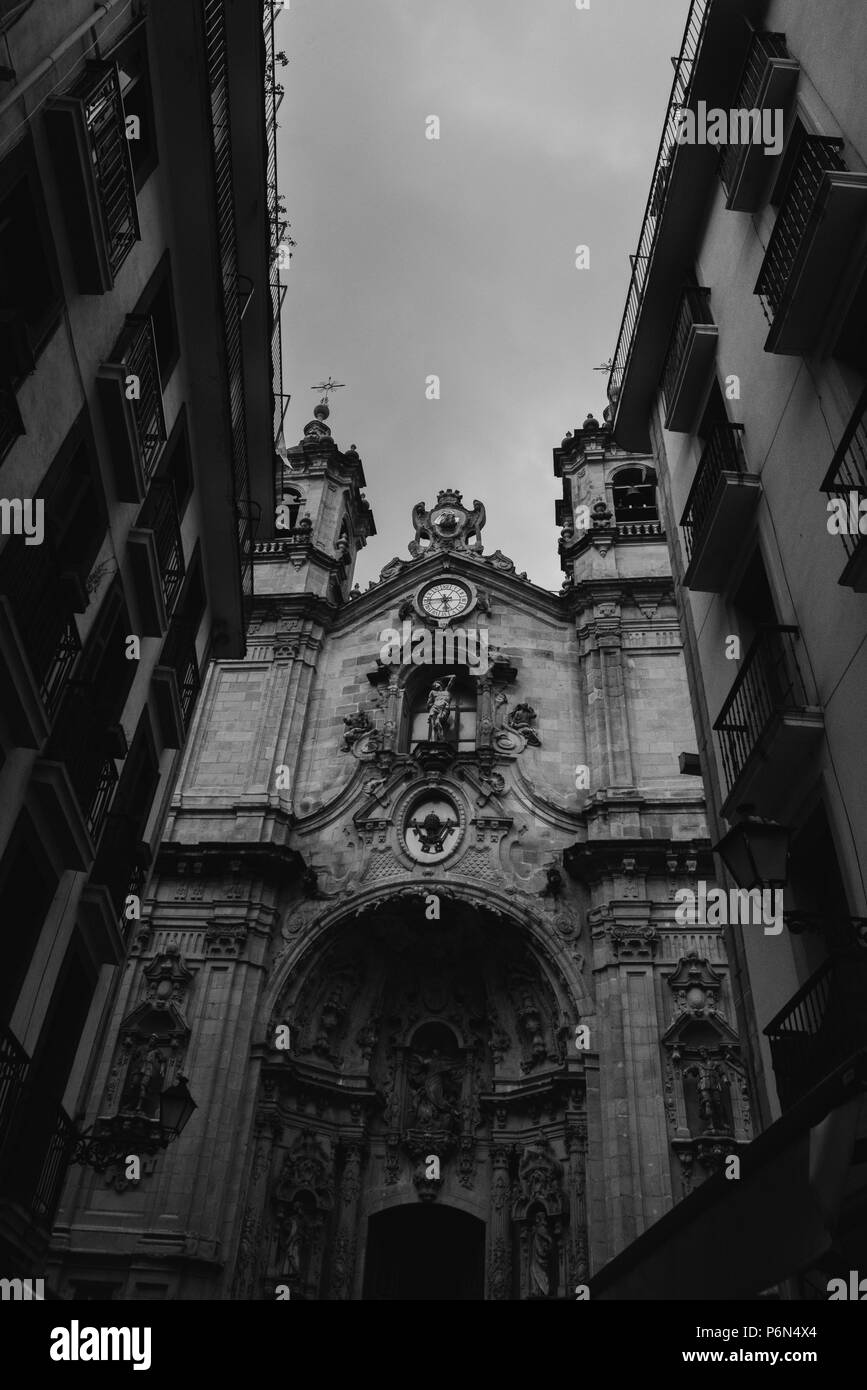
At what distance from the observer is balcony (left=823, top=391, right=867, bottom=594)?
6438mm

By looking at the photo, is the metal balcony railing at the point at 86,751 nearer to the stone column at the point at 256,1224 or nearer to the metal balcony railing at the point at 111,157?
the metal balcony railing at the point at 111,157

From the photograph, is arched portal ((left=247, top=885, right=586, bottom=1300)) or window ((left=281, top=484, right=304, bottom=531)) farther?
window ((left=281, top=484, right=304, bottom=531))

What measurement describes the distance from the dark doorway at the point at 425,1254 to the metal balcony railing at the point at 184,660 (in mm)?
10486

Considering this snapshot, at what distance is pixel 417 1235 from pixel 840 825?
50.8ft

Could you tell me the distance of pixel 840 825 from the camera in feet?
23.7

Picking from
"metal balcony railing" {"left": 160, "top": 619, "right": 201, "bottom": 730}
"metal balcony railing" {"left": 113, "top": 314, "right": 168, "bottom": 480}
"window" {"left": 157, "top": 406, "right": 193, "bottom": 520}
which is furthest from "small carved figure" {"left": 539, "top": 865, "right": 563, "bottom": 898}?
"metal balcony railing" {"left": 113, "top": 314, "right": 168, "bottom": 480}

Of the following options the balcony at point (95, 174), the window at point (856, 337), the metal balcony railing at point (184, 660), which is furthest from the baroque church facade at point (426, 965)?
the balcony at point (95, 174)

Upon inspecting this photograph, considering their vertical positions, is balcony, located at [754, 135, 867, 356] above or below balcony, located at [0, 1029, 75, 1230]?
above

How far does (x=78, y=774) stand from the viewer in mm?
9734

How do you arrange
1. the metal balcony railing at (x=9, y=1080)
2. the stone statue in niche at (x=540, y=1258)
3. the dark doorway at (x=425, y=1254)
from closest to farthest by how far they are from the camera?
the metal balcony railing at (x=9, y=1080), the stone statue in niche at (x=540, y=1258), the dark doorway at (x=425, y=1254)

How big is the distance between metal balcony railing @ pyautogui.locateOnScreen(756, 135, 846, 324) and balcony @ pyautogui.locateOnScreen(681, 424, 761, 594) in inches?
52.9

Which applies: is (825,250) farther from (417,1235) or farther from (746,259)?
(417,1235)

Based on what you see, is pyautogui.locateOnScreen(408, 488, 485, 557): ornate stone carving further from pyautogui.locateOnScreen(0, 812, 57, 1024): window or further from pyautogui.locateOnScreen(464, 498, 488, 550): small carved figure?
pyautogui.locateOnScreen(0, 812, 57, 1024): window

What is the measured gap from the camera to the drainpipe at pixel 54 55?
671cm
